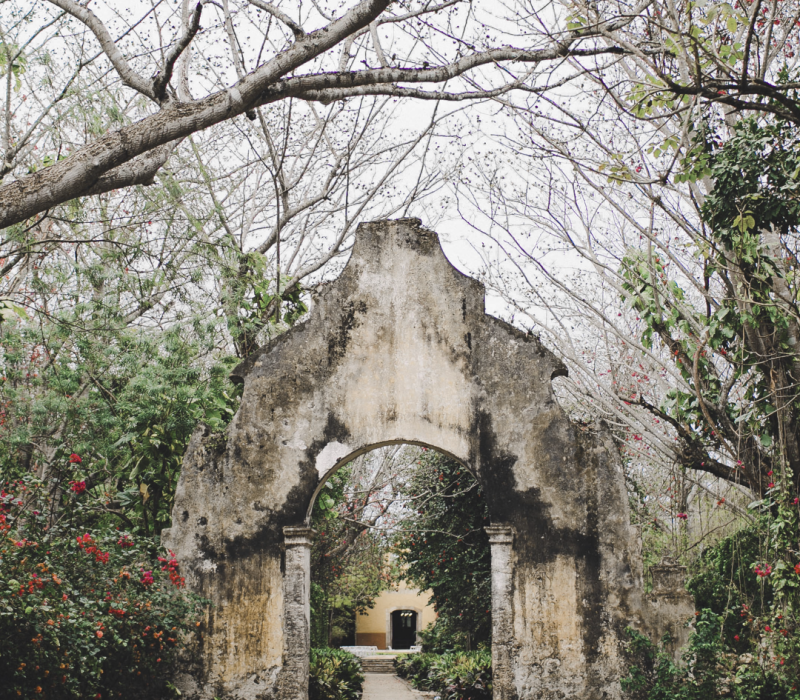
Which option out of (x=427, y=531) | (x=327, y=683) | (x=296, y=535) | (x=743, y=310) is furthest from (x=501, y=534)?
(x=427, y=531)

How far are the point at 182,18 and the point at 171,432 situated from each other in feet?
13.9

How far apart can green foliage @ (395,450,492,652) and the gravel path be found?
5.10 ft

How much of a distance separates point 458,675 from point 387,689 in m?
5.64

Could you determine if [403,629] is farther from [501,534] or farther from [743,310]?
[743,310]

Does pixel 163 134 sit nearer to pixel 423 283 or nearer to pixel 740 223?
pixel 423 283

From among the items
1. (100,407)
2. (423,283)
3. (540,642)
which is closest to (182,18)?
(423,283)

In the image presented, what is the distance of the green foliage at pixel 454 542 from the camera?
39.8 feet

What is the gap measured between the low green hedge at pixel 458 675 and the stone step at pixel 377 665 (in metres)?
4.59

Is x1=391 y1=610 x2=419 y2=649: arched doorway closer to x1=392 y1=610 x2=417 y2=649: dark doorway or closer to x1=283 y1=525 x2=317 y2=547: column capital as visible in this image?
x1=392 y1=610 x2=417 y2=649: dark doorway

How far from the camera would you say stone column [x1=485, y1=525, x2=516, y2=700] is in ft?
20.5

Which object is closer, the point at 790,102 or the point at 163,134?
the point at 790,102

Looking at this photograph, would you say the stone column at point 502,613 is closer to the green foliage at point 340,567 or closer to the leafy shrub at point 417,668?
the green foliage at point 340,567

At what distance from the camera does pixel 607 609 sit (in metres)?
6.30

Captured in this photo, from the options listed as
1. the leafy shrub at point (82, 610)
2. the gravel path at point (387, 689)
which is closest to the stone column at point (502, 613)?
the leafy shrub at point (82, 610)
